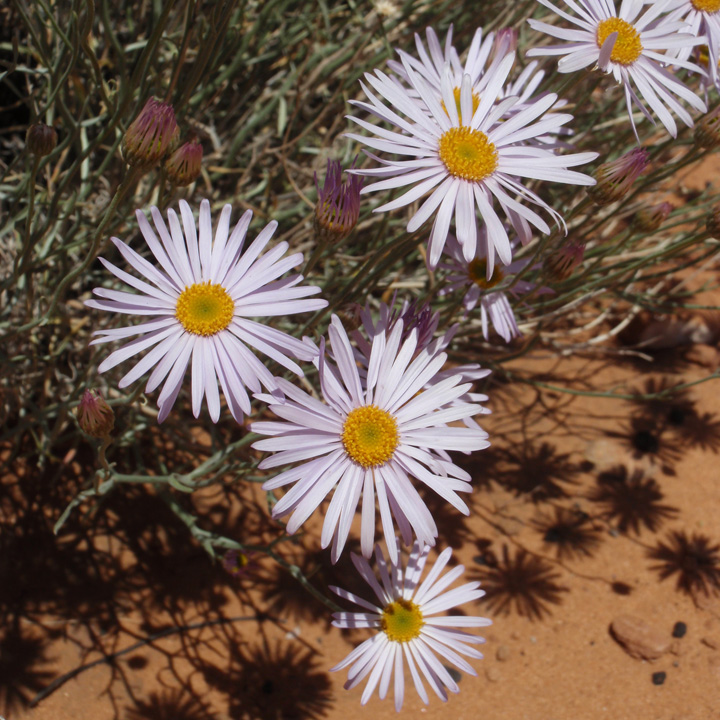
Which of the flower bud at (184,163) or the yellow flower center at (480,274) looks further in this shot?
the yellow flower center at (480,274)

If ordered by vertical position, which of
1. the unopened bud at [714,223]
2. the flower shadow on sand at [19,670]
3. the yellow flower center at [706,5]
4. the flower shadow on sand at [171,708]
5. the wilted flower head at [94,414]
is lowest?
the flower shadow on sand at [19,670]

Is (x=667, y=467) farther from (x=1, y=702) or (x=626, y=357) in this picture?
(x=1, y=702)

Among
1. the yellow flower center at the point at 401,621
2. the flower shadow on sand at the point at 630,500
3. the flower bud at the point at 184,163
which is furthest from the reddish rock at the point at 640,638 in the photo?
the flower bud at the point at 184,163

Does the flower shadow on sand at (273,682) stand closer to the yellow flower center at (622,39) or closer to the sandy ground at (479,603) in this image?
the sandy ground at (479,603)

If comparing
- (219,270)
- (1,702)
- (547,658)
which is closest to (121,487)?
(1,702)

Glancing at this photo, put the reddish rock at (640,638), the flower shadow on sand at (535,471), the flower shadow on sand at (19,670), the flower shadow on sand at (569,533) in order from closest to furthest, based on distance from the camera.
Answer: the flower shadow on sand at (19,670) < the reddish rock at (640,638) < the flower shadow on sand at (569,533) < the flower shadow on sand at (535,471)

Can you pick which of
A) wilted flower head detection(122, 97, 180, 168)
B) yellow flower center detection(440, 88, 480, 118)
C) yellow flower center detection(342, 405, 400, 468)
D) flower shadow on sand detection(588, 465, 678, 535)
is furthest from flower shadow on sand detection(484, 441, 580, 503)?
wilted flower head detection(122, 97, 180, 168)
